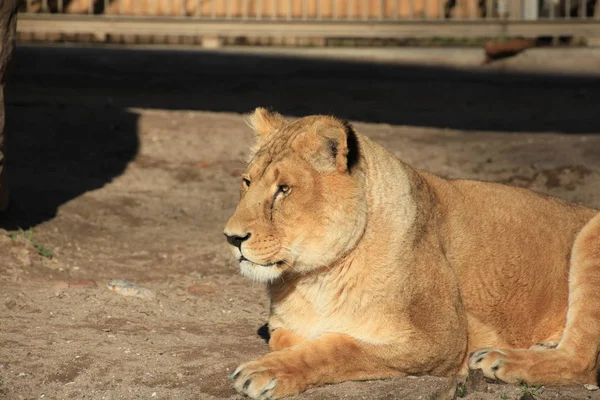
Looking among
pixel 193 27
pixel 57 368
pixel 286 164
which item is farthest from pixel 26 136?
pixel 286 164

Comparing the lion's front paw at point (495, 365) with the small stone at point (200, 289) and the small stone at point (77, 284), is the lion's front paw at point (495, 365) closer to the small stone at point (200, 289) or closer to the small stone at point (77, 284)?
the small stone at point (200, 289)

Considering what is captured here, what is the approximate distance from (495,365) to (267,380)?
990 millimetres

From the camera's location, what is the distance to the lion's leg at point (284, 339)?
4734 millimetres

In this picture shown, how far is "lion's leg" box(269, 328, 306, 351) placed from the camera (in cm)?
473

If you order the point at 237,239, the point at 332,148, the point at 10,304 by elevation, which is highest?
the point at 332,148

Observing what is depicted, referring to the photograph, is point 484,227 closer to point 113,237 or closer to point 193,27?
point 113,237

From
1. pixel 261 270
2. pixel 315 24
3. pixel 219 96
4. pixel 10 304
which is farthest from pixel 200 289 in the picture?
pixel 315 24

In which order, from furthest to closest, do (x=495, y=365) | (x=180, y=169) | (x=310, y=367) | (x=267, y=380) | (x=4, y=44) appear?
(x=180, y=169), (x=4, y=44), (x=495, y=365), (x=310, y=367), (x=267, y=380)

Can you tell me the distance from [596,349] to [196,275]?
306 centimetres

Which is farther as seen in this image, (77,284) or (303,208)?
(77,284)

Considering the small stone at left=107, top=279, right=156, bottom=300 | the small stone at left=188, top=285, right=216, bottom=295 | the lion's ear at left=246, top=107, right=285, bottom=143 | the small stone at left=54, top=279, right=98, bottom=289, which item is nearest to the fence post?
the small stone at left=54, top=279, right=98, bottom=289

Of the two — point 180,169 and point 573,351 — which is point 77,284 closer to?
point 180,169

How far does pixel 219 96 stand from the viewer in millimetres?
11891

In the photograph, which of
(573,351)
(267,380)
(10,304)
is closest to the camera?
(267,380)
